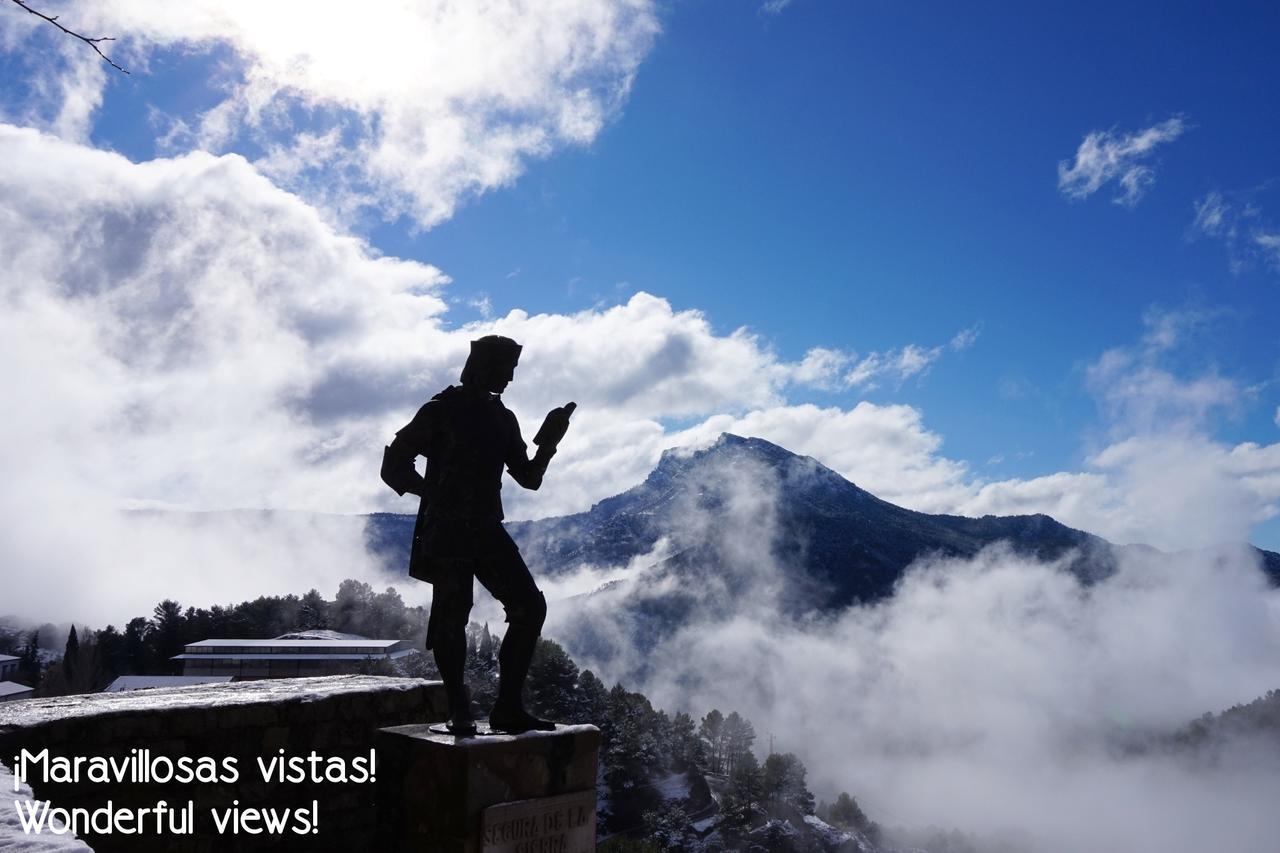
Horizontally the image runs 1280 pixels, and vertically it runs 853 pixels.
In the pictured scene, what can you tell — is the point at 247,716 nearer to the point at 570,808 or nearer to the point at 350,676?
the point at 350,676

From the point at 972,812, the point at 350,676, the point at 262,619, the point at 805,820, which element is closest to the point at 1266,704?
the point at 972,812

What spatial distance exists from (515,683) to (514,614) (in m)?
0.53

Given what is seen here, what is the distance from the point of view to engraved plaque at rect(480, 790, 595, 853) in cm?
568

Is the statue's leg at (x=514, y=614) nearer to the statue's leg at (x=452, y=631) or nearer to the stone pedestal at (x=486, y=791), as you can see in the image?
the statue's leg at (x=452, y=631)

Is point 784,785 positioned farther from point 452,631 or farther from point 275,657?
point 452,631

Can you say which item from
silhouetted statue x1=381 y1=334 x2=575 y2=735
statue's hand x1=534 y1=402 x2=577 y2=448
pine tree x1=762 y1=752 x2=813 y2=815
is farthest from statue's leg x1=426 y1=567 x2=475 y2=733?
pine tree x1=762 y1=752 x2=813 y2=815

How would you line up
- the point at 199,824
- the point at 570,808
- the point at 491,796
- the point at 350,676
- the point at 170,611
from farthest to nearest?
the point at 170,611, the point at 350,676, the point at 199,824, the point at 570,808, the point at 491,796

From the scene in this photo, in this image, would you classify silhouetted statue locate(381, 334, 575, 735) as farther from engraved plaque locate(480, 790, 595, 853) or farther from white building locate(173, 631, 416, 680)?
white building locate(173, 631, 416, 680)

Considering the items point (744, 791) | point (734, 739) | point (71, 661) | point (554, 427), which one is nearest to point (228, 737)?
point (554, 427)

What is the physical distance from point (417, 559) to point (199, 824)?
3.00 m

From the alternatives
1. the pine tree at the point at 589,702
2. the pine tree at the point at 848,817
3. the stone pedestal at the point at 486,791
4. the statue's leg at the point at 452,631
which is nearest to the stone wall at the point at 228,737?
the stone pedestal at the point at 486,791

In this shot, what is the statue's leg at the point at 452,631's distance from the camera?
6234 millimetres

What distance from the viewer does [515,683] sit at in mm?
6492

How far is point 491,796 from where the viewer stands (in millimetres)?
5738
